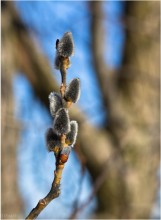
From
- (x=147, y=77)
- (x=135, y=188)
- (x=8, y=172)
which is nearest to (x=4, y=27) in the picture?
(x=8, y=172)

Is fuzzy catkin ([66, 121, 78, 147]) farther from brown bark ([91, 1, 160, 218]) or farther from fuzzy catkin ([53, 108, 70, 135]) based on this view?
brown bark ([91, 1, 160, 218])

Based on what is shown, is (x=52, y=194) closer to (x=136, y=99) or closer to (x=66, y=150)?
(x=66, y=150)

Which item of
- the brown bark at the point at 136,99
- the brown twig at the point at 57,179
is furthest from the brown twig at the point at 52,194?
the brown bark at the point at 136,99

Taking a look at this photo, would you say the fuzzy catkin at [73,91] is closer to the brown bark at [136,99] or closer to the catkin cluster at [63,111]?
the catkin cluster at [63,111]

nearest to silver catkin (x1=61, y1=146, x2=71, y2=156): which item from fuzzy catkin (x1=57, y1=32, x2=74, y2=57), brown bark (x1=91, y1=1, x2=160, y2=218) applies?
fuzzy catkin (x1=57, y1=32, x2=74, y2=57)

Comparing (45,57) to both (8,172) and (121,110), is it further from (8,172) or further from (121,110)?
(8,172)

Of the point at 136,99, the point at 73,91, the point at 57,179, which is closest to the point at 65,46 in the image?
the point at 73,91
